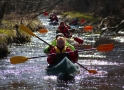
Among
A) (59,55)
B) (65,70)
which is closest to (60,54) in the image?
(59,55)

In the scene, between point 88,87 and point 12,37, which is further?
point 12,37

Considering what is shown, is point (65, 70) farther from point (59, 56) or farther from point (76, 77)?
point (59, 56)

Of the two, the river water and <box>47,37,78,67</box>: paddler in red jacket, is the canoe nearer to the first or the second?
the river water

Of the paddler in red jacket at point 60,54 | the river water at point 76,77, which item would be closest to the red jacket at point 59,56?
the paddler in red jacket at point 60,54

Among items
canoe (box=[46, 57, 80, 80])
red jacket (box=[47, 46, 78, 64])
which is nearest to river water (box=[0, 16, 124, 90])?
canoe (box=[46, 57, 80, 80])

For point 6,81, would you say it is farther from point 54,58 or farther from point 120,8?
point 120,8

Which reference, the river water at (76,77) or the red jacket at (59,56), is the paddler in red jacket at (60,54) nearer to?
the red jacket at (59,56)

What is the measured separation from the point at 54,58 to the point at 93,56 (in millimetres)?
4189

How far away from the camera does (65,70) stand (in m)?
10.5

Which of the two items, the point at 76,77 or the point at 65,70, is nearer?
the point at 65,70

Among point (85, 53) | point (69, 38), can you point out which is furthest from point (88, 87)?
point (69, 38)

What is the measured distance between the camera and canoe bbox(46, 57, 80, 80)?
1046cm

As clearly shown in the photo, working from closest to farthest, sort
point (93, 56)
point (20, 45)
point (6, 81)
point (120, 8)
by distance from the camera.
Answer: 1. point (6, 81)
2. point (93, 56)
3. point (20, 45)
4. point (120, 8)

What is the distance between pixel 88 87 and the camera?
9406 mm
